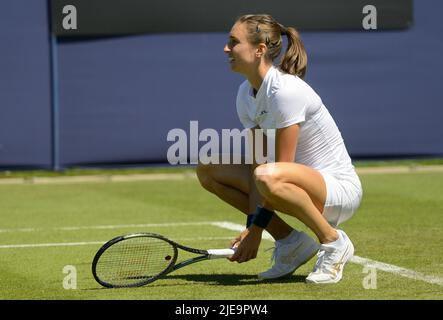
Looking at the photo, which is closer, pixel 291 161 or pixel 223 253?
pixel 291 161

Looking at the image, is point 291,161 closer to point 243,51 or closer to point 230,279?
Answer: point 243,51

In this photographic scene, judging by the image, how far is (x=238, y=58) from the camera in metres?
5.43

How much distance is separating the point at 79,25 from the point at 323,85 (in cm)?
296

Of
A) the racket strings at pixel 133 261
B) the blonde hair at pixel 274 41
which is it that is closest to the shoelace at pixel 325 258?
the racket strings at pixel 133 261

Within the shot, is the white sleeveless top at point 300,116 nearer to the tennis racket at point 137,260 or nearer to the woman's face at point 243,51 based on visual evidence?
the woman's face at point 243,51

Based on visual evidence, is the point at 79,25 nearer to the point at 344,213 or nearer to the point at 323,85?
the point at 323,85

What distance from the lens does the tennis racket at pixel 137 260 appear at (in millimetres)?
5340

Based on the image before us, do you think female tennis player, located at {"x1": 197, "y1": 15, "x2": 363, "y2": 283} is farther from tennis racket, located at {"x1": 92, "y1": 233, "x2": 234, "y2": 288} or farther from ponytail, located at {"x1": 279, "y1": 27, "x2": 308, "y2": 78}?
tennis racket, located at {"x1": 92, "y1": 233, "x2": 234, "y2": 288}

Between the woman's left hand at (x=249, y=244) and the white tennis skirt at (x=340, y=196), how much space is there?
1.26 feet

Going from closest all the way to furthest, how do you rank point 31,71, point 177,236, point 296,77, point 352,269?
point 296,77
point 352,269
point 177,236
point 31,71

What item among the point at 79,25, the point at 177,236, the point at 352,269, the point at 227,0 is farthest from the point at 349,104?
the point at 352,269

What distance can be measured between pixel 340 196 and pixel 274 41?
861 mm

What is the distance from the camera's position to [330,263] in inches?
209

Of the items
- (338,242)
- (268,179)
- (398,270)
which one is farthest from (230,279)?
(398,270)
